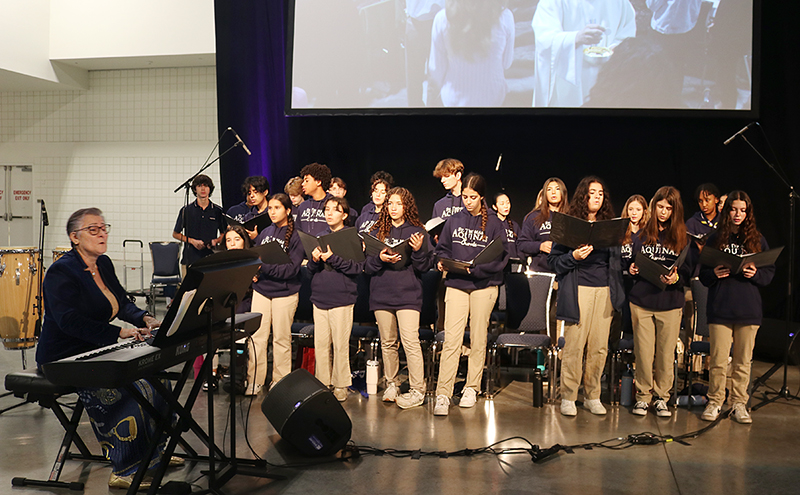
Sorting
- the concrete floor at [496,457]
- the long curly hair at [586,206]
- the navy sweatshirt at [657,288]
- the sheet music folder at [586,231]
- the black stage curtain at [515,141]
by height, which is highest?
the black stage curtain at [515,141]

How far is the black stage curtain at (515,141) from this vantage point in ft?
21.5

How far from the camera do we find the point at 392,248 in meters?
4.46

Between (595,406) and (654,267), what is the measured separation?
1062 millimetres

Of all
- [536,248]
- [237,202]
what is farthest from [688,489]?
[237,202]

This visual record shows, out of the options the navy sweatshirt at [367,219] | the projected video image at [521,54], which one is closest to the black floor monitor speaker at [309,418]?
the navy sweatshirt at [367,219]

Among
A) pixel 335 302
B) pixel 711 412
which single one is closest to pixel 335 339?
pixel 335 302

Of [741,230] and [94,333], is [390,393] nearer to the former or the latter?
[94,333]

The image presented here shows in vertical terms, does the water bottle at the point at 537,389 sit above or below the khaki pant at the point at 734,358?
below

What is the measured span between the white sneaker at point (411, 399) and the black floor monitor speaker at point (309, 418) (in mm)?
1052

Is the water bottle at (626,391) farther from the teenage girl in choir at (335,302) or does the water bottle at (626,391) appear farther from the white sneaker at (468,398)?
the teenage girl in choir at (335,302)

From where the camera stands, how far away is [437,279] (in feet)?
17.5

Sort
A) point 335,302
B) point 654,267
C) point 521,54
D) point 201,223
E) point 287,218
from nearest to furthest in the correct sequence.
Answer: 1. point 654,267
2. point 335,302
3. point 287,218
4. point 521,54
5. point 201,223

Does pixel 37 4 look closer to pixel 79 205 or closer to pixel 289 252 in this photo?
pixel 79 205

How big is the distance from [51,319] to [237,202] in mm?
4825
